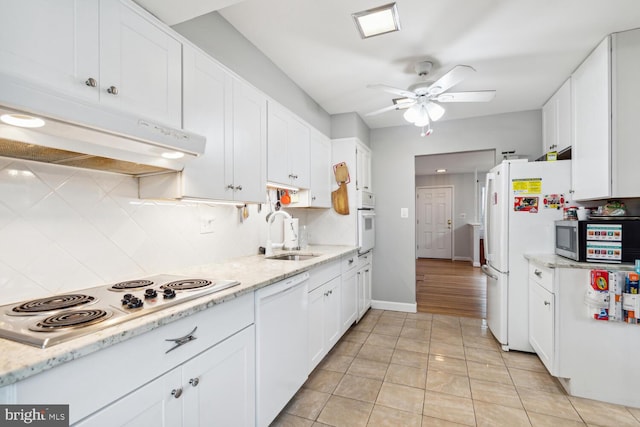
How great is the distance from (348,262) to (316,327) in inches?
33.9

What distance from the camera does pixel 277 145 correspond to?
7.75 ft

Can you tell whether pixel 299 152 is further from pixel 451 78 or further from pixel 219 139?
pixel 451 78

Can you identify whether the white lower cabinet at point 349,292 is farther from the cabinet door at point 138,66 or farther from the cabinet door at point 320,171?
the cabinet door at point 138,66

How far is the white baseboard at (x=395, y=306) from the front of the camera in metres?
3.90

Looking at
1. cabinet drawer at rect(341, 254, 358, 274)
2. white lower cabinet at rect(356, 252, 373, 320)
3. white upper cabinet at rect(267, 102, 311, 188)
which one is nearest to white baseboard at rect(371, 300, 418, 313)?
white lower cabinet at rect(356, 252, 373, 320)

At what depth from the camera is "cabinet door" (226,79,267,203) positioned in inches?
74.0

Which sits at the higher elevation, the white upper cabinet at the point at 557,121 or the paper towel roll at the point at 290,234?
the white upper cabinet at the point at 557,121

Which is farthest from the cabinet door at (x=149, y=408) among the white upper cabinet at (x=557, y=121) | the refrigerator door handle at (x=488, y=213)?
the white upper cabinet at (x=557, y=121)

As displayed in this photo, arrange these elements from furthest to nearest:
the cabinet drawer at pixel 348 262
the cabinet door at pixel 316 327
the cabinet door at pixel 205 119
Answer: the cabinet drawer at pixel 348 262
the cabinet door at pixel 316 327
the cabinet door at pixel 205 119

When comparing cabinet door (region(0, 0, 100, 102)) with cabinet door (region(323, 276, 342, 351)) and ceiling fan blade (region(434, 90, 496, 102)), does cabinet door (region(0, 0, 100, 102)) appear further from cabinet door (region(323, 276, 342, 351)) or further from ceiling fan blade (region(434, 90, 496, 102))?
ceiling fan blade (region(434, 90, 496, 102))

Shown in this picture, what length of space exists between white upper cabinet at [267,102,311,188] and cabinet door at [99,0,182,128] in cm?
87

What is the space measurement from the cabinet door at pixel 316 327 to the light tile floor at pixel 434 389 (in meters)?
0.17

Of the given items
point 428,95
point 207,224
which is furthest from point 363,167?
point 207,224

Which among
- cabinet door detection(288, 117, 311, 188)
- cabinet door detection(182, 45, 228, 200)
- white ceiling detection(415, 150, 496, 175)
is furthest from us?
white ceiling detection(415, 150, 496, 175)
